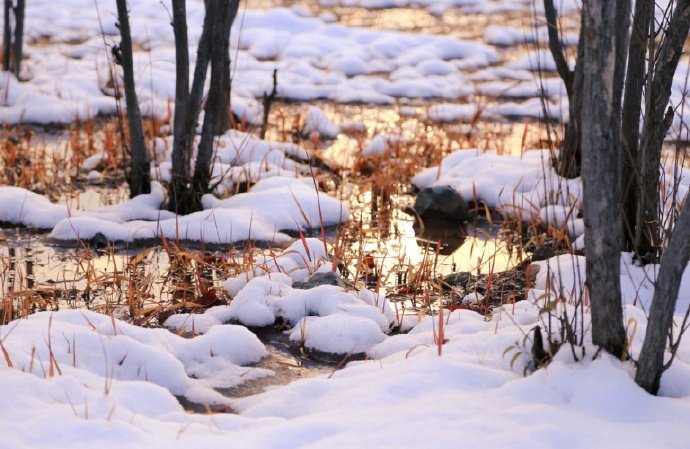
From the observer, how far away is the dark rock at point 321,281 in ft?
14.3

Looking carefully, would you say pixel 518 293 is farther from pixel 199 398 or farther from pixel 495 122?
pixel 495 122

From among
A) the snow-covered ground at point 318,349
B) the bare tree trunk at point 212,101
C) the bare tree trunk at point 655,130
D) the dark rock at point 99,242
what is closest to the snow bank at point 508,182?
the snow-covered ground at point 318,349

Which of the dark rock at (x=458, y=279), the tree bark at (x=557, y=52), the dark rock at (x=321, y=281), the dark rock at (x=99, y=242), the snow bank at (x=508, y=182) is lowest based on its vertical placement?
the dark rock at (x=99, y=242)

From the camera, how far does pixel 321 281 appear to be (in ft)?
14.4

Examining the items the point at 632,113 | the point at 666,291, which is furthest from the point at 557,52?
the point at 666,291

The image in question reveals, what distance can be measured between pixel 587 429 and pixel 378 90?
27.8ft

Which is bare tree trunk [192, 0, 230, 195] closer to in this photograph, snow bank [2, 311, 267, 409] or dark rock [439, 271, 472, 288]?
dark rock [439, 271, 472, 288]

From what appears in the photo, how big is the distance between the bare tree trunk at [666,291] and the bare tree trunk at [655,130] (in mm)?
840

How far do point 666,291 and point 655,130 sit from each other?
1.61 metres

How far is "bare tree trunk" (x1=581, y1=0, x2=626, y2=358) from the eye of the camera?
2811 mm

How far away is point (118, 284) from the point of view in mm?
4527

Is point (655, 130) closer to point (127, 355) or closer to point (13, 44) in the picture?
point (127, 355)

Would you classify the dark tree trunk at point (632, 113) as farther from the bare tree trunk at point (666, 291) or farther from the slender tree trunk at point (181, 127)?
the slender tree trunk at point (181, 127)

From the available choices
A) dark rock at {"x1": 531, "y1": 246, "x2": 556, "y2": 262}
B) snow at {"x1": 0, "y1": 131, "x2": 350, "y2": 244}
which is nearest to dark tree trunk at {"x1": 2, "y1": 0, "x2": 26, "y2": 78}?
snow at {"x1": 0, "y1": 131, "x2": 350, "y2": 244}
